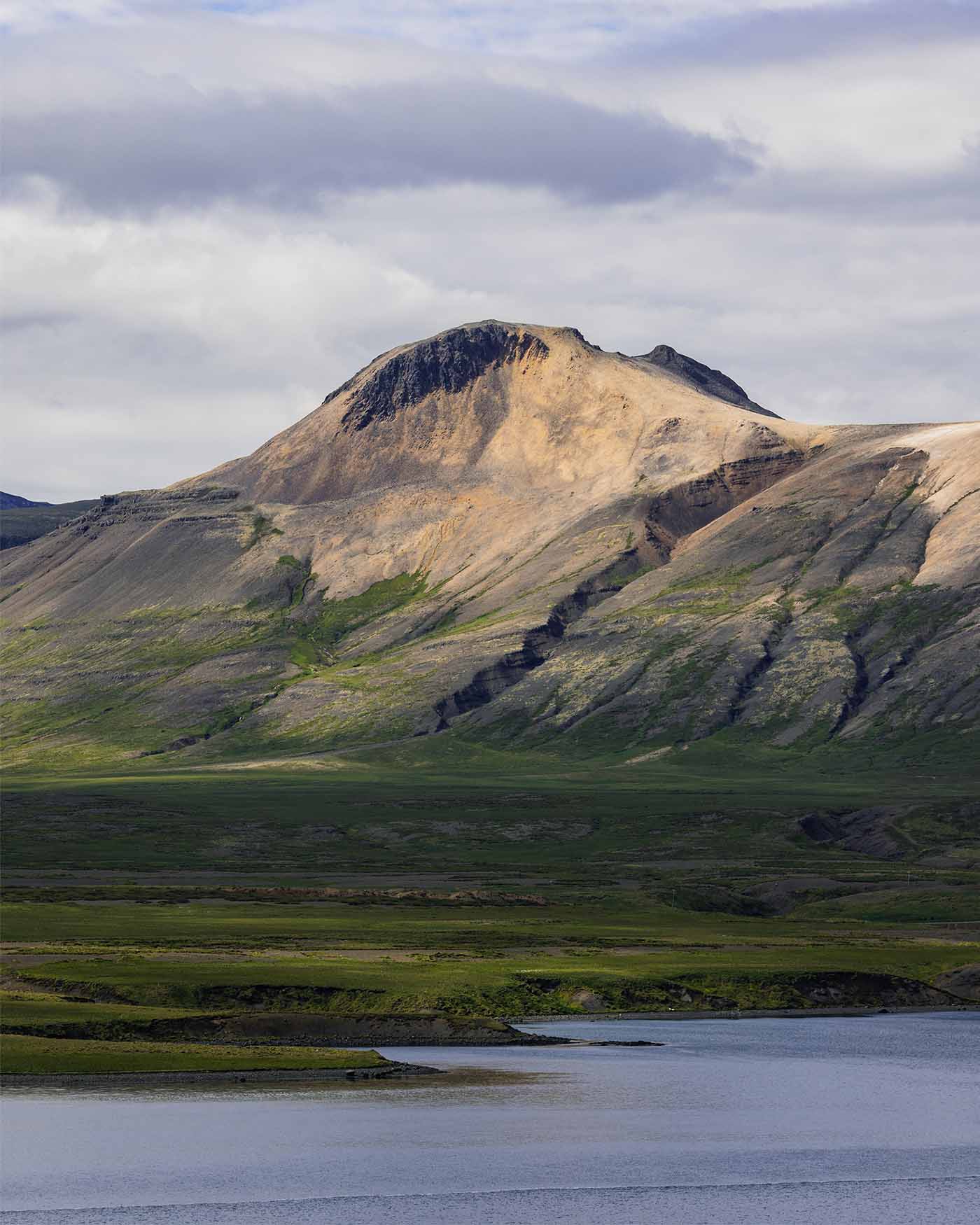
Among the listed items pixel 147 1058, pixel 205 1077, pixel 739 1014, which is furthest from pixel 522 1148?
pixel 739 1014

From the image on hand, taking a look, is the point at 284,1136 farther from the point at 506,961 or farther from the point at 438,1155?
the point at 506,961

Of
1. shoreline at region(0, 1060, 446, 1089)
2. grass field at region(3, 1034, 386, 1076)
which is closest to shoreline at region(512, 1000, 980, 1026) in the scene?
grass field at region(3, 1034, 386, 1076)

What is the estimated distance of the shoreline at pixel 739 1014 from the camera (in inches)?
4560

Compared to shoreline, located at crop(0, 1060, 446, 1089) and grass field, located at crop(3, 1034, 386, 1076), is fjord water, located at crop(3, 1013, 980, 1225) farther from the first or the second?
grass field, located at crop(3, 1034, 386, 1076)

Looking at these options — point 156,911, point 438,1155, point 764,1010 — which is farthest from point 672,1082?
point 156,911

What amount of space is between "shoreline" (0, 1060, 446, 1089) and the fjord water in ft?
5.44

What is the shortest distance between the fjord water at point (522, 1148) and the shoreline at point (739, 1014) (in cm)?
1486

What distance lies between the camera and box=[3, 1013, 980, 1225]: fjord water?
2618 inches

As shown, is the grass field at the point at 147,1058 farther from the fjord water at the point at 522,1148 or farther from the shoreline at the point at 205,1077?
the fjord water at the point at 522,1148

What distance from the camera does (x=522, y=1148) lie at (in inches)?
3000

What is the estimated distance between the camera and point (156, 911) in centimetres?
17175

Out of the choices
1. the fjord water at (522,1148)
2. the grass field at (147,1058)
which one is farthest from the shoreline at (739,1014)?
the grass field at (147,1058)

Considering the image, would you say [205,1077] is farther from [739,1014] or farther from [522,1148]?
[739,1014]

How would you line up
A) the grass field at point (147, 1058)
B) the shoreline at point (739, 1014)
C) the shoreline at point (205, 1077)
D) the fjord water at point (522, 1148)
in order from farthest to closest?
the shoreline at point (739, 1014) → the grass field at point (147, 1058) → the shoreline at point (205, 1077) → the fjord water at point (522, 1148)
